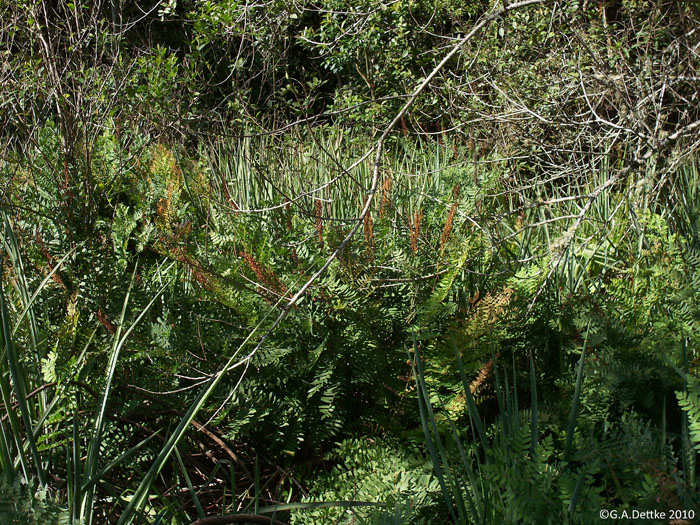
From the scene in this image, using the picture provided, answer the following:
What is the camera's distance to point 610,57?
413cm

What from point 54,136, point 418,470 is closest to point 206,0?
point 54,136

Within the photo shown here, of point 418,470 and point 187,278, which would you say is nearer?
point 418,470

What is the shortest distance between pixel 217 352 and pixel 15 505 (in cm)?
105

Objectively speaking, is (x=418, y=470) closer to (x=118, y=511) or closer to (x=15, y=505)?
(x=118, y=511)

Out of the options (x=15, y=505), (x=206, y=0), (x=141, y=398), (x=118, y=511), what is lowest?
(x=118, y=511)

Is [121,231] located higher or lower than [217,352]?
higher

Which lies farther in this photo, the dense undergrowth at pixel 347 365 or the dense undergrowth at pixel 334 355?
the dense undergrowth at pixel 334 355

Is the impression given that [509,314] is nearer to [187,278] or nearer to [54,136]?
[187,278]

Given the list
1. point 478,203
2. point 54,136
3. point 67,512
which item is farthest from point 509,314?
point 54,136

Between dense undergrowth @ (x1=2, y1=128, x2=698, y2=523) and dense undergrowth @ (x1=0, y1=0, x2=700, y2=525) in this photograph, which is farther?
dense undergrowth @ (x1=2, y1=128, x2=698, y2=523)

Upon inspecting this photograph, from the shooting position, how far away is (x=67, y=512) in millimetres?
1199

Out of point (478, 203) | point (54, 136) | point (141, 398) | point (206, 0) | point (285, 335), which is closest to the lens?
point (141, 398)

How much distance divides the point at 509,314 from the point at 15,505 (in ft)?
4.71

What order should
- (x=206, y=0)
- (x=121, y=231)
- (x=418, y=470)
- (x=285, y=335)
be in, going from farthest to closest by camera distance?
(x=206, y=0) → (x=121, y=231) → (x=285, y=335) → (x=418, y=470)
